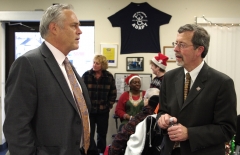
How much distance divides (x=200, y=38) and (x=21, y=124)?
110 cm

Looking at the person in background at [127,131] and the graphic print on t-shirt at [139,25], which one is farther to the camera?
the graphic print on t-shirt at [139,25]

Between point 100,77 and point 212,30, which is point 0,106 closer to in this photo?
point 100,77

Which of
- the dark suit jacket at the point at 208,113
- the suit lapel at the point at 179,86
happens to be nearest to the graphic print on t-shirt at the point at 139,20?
the suit lapel at the point at 179,86

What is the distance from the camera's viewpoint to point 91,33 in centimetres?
457

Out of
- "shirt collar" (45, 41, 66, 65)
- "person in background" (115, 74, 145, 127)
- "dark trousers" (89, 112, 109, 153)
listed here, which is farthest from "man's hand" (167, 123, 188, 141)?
"dark trousers" (89, 112, 109, 153)

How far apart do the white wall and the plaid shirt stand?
45 centimetres

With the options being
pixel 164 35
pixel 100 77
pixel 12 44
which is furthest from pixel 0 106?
pixel 164 35

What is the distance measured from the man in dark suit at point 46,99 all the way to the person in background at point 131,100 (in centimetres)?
261

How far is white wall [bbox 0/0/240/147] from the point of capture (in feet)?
13.9

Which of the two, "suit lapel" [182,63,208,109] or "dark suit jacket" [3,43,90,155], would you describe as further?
"suit lapel" [182,63,208,109]

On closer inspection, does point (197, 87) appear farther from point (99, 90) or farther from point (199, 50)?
point (99, 90)

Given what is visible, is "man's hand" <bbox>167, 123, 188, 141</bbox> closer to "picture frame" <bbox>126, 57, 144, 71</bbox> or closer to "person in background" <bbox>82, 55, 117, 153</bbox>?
"person in background" <bbox>82, 55, 117, 153</bbox>

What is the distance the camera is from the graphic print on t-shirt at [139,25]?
14.1 feet

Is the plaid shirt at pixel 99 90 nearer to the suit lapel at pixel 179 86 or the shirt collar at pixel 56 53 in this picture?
the suit lapel at pixel 179 86
